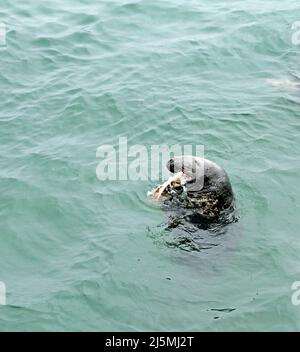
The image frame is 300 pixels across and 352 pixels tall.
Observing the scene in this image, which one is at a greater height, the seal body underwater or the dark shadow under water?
the seal body underwater

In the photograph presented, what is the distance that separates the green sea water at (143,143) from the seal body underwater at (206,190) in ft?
1.23

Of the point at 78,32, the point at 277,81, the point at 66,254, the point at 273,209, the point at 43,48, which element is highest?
the point at 78,32

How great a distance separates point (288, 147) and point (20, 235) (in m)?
5.30

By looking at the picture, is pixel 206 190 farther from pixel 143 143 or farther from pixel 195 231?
pixel 143 143

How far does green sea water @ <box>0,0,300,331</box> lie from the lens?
7379 mm

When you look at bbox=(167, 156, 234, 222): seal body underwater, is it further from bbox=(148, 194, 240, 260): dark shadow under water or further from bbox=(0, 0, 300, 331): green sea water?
bbox=(0, 0, 300, 331): green sea water

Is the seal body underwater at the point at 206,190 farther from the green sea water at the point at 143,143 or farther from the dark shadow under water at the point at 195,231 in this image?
the green sea water at the point at 143,143

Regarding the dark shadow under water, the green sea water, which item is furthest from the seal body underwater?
the green sea water

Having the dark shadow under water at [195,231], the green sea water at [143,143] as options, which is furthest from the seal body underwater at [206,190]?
the green sea water at [143,143]

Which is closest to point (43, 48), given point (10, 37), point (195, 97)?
point (10, 37)

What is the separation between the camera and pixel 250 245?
8.25 meters

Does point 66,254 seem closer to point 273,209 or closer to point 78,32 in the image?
point 273,209

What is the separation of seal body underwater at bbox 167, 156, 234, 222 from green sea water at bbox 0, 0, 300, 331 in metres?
0.37

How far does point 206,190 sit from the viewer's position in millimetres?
7879
